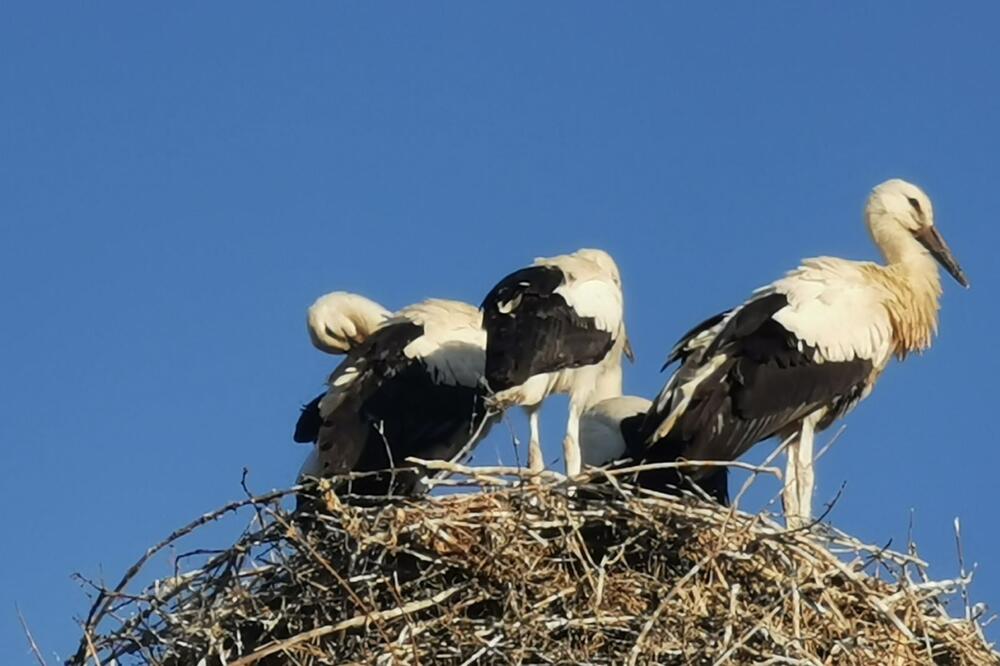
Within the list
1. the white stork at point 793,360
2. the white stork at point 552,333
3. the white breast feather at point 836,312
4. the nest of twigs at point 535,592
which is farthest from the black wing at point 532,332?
the nest of twigs at point 535,592

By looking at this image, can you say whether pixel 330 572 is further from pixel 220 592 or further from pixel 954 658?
pixel 954 658

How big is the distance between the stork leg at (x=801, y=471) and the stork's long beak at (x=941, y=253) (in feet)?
3.68

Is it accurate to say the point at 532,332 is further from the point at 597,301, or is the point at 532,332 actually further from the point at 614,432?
the point at 614,432

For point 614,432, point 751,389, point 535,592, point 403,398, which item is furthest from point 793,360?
point 535,592

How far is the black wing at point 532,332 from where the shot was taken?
9.85m

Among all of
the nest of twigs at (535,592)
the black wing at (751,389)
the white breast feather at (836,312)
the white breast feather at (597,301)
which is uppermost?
the white breast feather at (597,301)

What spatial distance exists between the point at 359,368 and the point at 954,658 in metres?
3.32

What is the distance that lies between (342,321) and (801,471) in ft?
6.82

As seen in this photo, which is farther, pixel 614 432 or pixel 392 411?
pixel 614 432

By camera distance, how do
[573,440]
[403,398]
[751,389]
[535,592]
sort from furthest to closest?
[403,398]
[573,440]
[751,389]
[535,592]

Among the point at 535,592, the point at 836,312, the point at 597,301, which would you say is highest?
the point at 597,301

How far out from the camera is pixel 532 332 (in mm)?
9953

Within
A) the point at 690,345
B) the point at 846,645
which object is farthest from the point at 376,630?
the point at 690,345

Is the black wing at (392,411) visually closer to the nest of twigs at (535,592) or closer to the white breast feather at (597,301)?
the white breast feather at (597,301)
